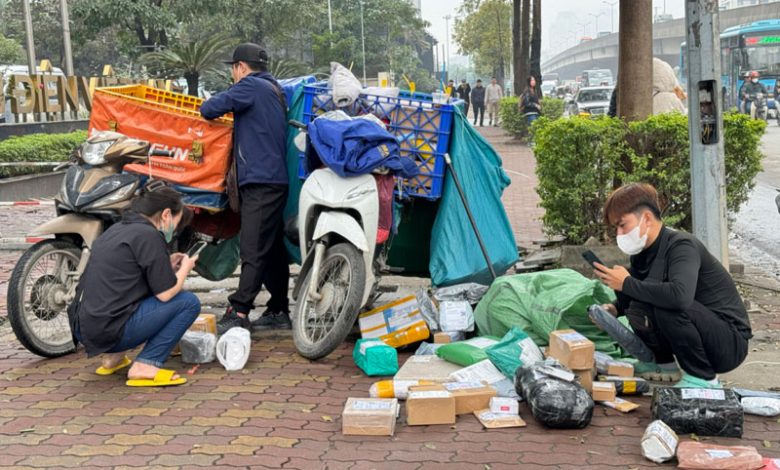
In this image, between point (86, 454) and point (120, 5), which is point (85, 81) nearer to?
point (120, 5)

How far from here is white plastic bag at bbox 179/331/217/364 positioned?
548 cm

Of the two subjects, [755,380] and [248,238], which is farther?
[248,238]

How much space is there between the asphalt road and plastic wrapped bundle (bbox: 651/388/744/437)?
11.5 ft

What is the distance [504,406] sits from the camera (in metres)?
4.52

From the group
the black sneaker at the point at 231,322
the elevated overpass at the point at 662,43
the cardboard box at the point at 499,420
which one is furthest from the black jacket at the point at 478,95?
the cardboard box at the point at 499,420

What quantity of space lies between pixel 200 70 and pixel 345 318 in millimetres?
24291

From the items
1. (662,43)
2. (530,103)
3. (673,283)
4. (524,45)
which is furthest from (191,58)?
(662,43)

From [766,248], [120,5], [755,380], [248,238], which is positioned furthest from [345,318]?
[120,5]

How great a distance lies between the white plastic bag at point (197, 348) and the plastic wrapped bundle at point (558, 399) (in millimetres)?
1925

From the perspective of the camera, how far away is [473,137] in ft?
20.4

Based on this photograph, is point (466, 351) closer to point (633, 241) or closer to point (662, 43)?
point (633, 241)

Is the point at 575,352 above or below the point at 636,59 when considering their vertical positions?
below

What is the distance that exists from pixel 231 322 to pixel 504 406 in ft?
7.03

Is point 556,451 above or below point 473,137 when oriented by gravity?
below
